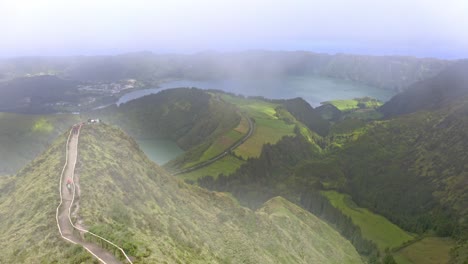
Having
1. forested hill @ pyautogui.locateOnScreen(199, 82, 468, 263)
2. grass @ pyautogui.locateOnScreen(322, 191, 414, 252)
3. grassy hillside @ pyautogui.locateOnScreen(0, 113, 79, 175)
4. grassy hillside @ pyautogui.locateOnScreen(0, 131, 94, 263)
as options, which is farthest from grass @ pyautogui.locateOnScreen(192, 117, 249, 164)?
grassy hillside @ pyautogui.locateOnScreen(0, 131, 94, 263)

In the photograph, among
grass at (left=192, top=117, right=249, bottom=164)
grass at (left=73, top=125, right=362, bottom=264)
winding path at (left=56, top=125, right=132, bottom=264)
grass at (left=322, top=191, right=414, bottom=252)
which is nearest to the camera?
winding path at (left=56, top=125, right=132, bottom=264)

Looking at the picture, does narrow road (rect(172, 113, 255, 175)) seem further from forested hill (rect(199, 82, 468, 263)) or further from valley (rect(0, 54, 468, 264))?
forested hill (rect(199, 82, 468, 263))

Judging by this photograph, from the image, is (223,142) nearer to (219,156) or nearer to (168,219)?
(219,156)

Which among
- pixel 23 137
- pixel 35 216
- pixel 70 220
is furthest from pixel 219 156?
pixel 70 220

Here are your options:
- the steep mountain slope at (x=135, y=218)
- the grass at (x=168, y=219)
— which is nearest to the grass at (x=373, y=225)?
the grass at (x=168, y=219)

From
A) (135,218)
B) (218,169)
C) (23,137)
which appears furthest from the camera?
(23,137)

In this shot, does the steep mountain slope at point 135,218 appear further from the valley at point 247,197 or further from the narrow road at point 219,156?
the narrow road at point 219,156
